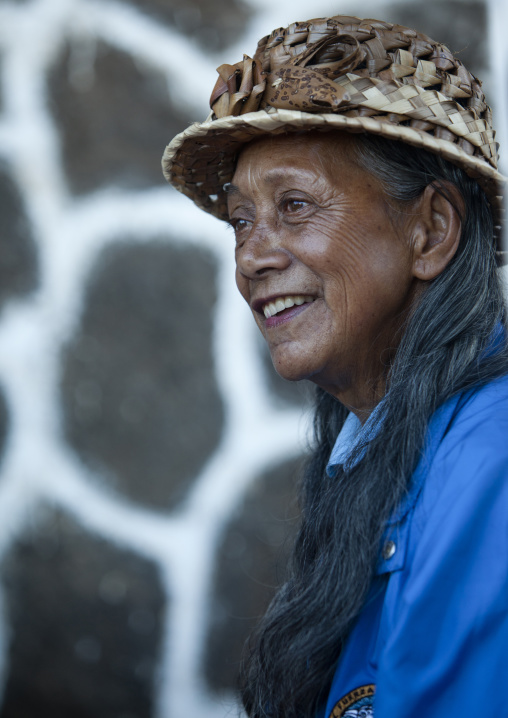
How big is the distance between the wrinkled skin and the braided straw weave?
8 centimetres

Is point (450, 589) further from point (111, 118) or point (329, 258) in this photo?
point (111, 118)

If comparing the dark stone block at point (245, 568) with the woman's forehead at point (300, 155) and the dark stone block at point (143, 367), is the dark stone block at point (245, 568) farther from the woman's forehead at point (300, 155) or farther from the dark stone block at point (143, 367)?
the woman's forehead at point (300, 155)

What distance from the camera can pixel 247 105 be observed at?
53.5 inches

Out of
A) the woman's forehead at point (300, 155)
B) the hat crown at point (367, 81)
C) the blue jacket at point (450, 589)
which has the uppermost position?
the hat crown at point (367, 81)

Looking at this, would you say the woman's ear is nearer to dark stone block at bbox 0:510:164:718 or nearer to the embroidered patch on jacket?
the embroidered patch on jacket

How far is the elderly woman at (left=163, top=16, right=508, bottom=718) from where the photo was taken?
99 centimetres

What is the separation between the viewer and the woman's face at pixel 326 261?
1.37 m

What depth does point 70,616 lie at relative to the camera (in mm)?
2502

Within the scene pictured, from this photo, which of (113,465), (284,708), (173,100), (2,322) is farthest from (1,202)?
(284,708)

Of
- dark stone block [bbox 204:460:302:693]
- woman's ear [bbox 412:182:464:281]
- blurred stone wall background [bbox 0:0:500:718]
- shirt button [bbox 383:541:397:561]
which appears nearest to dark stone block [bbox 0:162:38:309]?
blurred stone wall background [bbox 0:0:500:718]

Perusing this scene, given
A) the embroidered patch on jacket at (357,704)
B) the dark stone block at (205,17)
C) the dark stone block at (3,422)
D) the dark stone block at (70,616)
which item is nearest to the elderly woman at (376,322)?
the embroidered patch on jacket at (357,704)

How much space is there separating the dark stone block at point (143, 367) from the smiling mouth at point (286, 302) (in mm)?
1080

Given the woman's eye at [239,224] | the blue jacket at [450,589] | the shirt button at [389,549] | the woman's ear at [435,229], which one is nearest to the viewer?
the blue jacket at [450,589]

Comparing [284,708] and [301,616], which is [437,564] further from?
[284,708]
